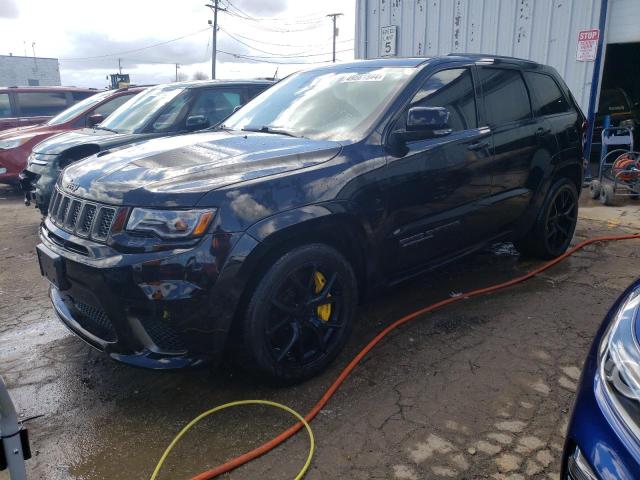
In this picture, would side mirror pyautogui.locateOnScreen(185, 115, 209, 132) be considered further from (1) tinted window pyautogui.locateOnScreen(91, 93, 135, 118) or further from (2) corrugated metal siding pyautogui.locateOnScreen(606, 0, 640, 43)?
(2) corrugated metal siding pyautogui.locateOnScreen(606, 0, 640, 43)

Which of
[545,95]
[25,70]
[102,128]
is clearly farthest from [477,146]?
[25,70]

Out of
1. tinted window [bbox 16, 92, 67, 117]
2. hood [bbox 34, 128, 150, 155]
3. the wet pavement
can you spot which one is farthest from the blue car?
tinted window [bbox 16, 92, 67, 117]

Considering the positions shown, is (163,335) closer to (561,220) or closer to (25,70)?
(561,220)

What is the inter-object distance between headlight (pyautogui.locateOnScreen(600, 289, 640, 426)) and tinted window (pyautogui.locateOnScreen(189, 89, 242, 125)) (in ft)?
17.9

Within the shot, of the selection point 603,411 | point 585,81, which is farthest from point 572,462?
point 585,81

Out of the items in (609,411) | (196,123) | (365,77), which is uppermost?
(365,77)

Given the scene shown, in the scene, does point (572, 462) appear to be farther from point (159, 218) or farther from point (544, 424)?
point (159, 218)

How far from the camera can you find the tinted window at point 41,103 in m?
10.9

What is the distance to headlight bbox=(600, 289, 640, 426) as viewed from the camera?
4.90 ft

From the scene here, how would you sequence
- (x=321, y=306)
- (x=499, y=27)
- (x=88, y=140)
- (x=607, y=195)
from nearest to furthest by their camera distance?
(x=321, y=306)
(x=88, y=140)
(x=607, y=195)
(x=499, y=27)

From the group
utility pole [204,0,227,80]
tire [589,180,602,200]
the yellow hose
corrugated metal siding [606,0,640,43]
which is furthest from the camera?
utility pole [204,0,227,80]

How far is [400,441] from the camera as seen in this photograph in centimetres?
248

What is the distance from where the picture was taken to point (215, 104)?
21.9 feet

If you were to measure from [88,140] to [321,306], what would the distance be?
176 inches
